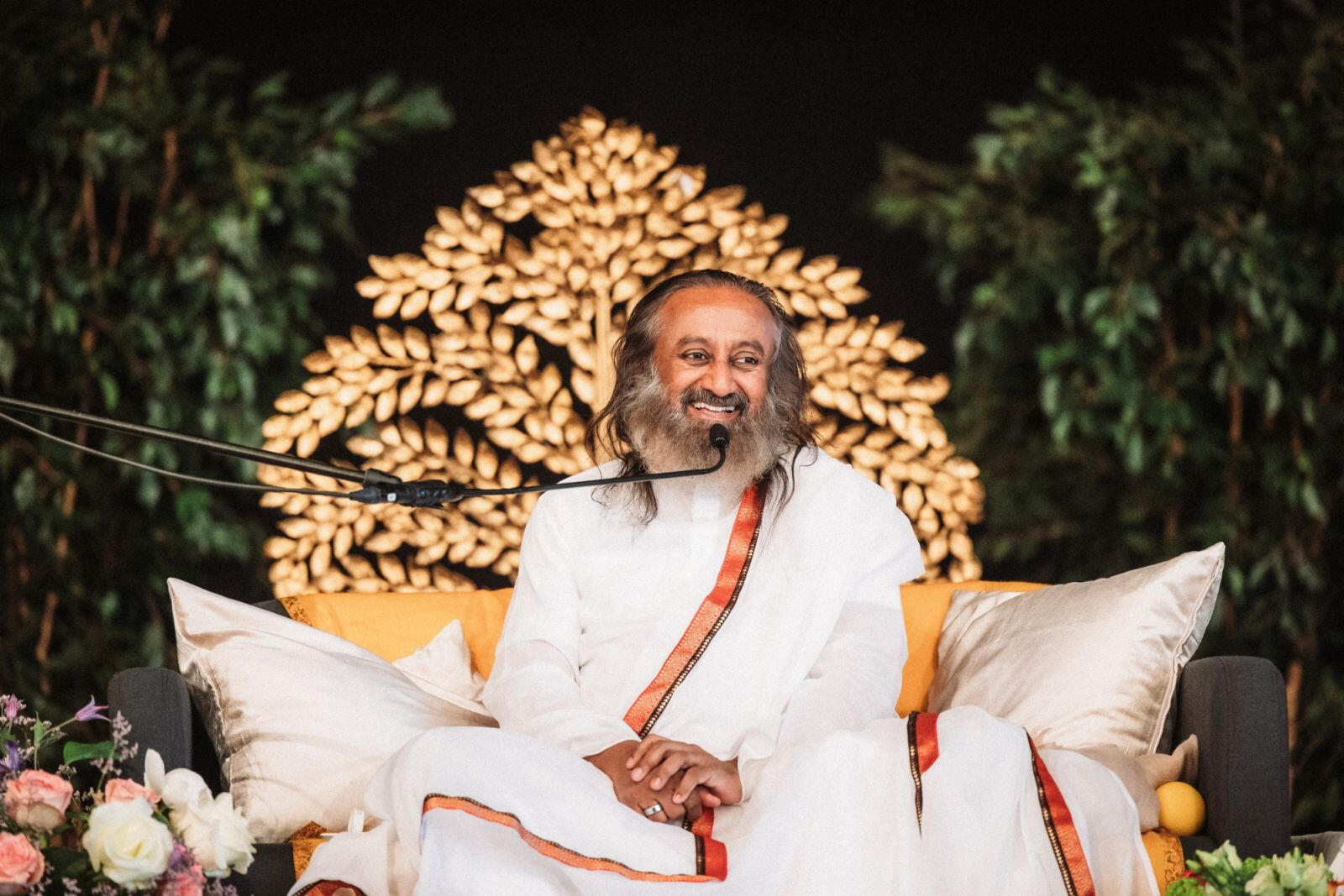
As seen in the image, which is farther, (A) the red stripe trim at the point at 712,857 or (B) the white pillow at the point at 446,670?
(B) the white pillow at the point at 446,670

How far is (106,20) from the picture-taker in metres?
4.49

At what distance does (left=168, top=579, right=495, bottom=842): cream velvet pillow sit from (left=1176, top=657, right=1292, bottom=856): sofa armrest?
4.51 ft

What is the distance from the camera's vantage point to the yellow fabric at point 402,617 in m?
3.05

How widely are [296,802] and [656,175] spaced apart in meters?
2.55

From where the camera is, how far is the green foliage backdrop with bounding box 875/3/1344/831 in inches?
174

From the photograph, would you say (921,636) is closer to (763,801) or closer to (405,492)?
(763,801)

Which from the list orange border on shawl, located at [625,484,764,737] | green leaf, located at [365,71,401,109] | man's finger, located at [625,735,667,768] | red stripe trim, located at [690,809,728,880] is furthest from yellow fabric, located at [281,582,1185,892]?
green leaf, located at [365,71,401,109]

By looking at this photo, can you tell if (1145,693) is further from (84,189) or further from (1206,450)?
(84,189)

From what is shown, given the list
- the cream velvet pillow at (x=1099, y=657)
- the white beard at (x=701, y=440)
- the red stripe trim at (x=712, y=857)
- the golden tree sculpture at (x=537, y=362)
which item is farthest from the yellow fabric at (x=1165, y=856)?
the golden tree sculpture at (x=537, y=362)

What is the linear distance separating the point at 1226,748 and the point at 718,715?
0.87 metres

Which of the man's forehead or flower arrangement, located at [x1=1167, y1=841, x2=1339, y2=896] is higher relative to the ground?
the man's forehead

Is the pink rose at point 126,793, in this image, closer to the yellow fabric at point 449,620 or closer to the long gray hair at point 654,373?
the yellow fabric at point 449,620

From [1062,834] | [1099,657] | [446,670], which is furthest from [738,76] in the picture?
[1062,834]

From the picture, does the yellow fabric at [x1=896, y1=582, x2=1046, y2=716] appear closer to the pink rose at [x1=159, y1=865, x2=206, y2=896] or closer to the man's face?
the man's face
